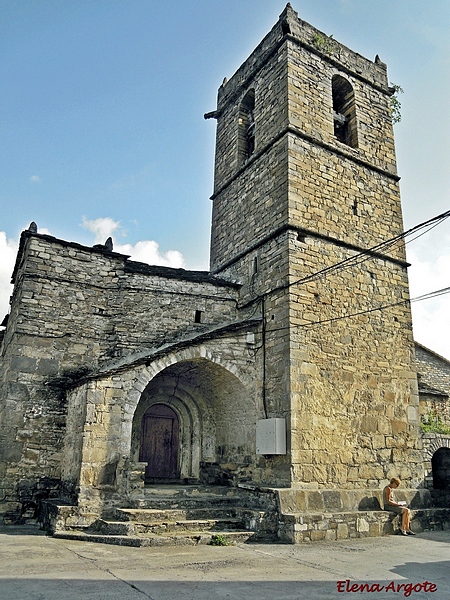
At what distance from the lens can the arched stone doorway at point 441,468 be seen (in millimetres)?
11367

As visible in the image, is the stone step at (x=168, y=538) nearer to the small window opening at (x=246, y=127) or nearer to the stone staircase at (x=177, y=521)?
the stone staircase at (x=177, y=521)

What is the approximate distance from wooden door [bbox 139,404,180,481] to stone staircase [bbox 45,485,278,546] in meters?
1.88

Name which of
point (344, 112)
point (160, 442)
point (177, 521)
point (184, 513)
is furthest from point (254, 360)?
point (344, 112)

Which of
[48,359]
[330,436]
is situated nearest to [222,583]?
[330,436]

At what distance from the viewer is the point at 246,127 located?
13.9m

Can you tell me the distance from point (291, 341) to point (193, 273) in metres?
3.78

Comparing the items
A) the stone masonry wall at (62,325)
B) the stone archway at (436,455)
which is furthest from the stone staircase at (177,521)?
the stone archway at (436,455)

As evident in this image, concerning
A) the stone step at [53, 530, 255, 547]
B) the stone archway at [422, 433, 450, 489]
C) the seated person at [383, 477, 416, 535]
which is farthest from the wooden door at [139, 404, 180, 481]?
the stone archway at [422, 433, 450, 489]

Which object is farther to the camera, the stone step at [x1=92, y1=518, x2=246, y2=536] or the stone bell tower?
the stone bell tower

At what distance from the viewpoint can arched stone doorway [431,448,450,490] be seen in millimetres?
11367

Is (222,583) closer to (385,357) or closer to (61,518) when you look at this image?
(61,518)

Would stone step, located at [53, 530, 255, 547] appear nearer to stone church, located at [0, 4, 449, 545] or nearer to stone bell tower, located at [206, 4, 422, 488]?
stone church, located at [0, 4, 449, 545]

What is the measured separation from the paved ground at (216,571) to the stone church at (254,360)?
0.73 metres

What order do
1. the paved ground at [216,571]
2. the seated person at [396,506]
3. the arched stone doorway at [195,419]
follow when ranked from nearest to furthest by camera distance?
the paved ground at [216,571] → the seated person at [396,506] → the arched stone doorway at [195,419]
